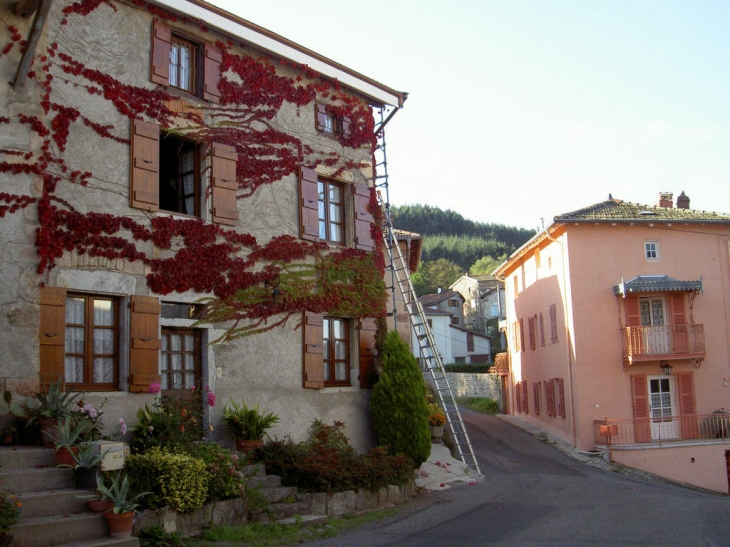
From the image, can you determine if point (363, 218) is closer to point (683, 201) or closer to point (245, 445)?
point (245, 445)

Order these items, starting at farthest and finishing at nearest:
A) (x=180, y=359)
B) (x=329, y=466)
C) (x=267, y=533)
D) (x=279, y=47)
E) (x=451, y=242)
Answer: (x=451, y=242) → (x=279, y=47) → (x=180, y=359) → (x=329, y=466) → (x=267, y=533)

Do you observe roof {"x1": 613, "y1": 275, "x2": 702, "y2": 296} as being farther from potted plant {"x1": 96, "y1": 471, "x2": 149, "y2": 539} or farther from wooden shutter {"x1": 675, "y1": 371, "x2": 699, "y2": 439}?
potted plant {"x1": 96, "y1": 471, "x2": 149, "y2": 539}

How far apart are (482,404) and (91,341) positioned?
2754 centimetres

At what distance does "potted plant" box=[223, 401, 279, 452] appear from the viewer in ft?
39.7

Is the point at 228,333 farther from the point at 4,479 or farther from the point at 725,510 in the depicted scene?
the point at 725,510

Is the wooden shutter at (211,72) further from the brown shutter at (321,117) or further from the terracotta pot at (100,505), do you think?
the terracotta pot at (100,505)

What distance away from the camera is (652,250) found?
80.0 feet

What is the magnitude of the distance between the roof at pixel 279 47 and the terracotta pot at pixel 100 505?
7.66m

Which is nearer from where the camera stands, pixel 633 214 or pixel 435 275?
pixel 633 214

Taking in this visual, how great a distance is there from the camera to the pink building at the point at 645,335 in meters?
22.7

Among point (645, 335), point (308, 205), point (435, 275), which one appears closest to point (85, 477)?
A: point (308, 205)

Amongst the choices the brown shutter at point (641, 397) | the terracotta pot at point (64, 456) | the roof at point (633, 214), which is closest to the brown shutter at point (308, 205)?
the terracotta pot at point (64, 456)

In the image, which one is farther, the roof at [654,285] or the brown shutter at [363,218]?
the roof at [654,285]

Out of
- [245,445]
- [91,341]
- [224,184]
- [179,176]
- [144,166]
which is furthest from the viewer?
[179,176]
